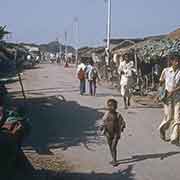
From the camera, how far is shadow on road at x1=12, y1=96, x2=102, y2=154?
10617mm

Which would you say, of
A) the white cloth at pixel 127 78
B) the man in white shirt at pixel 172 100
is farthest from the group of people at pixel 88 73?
the man in white shirt at pixel 172 100

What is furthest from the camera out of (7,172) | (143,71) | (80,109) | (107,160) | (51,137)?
(143,71)

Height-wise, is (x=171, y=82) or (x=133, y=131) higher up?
(x=171, y=82)

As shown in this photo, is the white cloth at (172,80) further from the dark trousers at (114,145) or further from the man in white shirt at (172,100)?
the dark trousers at (114,145)

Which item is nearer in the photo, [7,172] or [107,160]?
[7,172]

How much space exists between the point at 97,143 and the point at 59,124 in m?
2.58

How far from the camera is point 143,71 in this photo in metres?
22.4

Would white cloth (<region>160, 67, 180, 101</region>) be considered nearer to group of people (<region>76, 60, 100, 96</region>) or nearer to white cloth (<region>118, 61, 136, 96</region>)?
white cloth (<region>118, 61, 136, 96</region>)

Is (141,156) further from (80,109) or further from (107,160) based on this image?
(80,109)

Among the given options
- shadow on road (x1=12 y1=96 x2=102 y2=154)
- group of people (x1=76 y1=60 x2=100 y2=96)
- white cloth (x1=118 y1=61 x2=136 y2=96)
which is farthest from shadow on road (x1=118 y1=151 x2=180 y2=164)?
group of people (x1=76 y1=60 x2=100 y2=96)

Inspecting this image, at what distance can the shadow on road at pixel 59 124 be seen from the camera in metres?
10.6

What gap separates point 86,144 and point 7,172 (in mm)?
4404

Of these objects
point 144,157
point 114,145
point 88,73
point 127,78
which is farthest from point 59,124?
point 88,73

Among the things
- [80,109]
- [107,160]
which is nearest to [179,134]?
[107,160]
